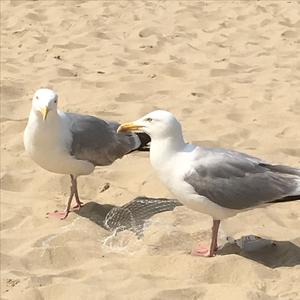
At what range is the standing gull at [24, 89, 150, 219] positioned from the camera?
390 centimetres

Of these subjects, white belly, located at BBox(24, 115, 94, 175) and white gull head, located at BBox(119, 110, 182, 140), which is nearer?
white gull head, located at BBox(119, 110, 182, 140)

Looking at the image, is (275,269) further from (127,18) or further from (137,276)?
(127,18)

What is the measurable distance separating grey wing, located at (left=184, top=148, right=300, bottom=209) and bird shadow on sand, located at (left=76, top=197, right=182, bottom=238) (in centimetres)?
61

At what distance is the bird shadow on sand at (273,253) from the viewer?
347 centimetres

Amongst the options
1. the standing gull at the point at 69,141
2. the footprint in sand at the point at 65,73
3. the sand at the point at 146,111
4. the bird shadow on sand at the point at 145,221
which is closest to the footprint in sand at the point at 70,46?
the sand at the point at 146,111

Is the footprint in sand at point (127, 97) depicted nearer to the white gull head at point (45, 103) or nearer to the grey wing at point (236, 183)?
the white gull head at point (45, 103)

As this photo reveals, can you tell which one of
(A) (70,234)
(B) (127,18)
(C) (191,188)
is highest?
(C) (191,188)

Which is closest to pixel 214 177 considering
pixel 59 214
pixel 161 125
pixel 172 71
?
pixel 161 125

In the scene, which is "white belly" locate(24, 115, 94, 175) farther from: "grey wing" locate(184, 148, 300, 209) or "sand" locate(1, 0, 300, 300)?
"grey wing" locate(184, 148, 300, 209)

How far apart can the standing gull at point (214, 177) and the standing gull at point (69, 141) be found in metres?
0.65

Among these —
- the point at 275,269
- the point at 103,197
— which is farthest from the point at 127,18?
the point at 275,269

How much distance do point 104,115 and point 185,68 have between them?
1310mm

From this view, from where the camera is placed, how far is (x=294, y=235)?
12.2 ft

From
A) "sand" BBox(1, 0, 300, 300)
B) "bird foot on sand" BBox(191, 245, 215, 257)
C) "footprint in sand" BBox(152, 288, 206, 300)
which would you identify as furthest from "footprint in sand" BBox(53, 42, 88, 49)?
"footprint in sand" BBox(152, 288, 206, 300)
